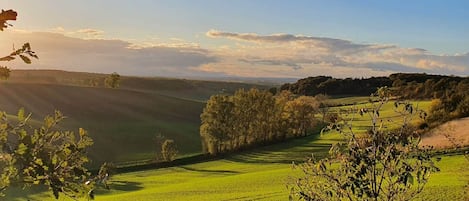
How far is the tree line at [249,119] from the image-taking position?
79875mm

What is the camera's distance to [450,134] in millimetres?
50281

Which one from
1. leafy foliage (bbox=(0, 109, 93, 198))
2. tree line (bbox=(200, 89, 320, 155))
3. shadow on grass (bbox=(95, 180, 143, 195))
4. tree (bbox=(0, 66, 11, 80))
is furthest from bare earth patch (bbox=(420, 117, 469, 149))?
tree (bbox=(0, 66, 11, 80))

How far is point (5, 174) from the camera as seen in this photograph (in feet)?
12.7

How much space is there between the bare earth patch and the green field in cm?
555

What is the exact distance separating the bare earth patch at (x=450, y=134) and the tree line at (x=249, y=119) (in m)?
30.9

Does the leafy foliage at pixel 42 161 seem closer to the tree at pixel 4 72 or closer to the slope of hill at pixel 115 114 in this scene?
the tree at pixel 4 72

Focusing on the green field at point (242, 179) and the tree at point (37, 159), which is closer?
the tree at point (37, 159)

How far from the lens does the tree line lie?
262ft

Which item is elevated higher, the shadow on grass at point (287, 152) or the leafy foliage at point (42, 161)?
the leafy foliage at point (42, 161)

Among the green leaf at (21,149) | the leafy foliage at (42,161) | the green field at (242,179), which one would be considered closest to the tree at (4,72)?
the leafy foliage at (42,161)

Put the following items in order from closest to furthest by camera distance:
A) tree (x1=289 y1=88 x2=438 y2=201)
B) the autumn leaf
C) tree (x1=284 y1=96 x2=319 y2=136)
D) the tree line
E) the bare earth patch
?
the autumn leaf < tree (x1=289 y1=88 x2=438 y2=201) < the bare earth patch < the tree line < tree (x1=284 y1=96 x2=319 y2=136)

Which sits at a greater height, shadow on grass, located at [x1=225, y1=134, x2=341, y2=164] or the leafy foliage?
the leafy foliage

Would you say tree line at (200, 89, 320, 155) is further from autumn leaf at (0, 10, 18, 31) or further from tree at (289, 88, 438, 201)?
autumn leaf at (0, 10, 18, 31)

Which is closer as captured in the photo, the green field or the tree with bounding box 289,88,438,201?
the tree with bounding box 289,88,438,201
